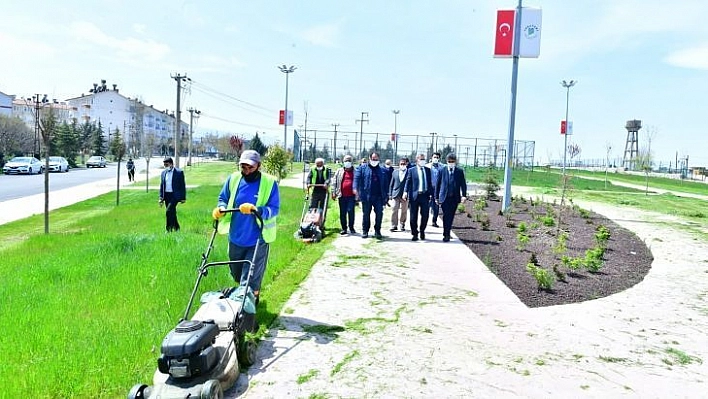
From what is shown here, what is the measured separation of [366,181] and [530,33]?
881cm

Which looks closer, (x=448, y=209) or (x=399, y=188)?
(x=448, y=209)

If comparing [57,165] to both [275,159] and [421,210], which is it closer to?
[275,159]

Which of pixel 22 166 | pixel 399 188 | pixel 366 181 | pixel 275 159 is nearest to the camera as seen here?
pixel 366 181

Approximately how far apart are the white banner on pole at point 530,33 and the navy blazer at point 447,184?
24.2 feet

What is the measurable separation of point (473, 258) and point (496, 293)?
7.88 feet

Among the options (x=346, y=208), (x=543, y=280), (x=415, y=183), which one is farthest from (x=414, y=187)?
(x=543, y=280)

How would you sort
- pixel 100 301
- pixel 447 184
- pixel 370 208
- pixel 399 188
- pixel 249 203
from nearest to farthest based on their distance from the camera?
1. pixel 249 203
2. pixel 100 301
3. pixel 447 184
4. pixel 370 208
5. pixel 399 188

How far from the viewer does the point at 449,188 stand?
36.1 ft

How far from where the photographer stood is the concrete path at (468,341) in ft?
13.9

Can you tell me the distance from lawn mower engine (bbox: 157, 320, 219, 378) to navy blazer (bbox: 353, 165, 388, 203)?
25.0 ft

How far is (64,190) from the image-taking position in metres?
28.0

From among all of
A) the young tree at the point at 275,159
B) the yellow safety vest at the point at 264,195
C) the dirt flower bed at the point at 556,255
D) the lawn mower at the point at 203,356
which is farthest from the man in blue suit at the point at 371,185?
the young tree at the point at 275,159

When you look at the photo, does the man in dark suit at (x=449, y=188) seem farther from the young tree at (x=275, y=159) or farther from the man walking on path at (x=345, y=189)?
the young tree at (x=275, y=159)

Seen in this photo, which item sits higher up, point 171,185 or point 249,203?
point 249,203
